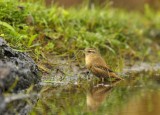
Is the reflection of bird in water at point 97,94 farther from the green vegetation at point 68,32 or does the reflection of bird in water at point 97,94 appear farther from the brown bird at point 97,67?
the green vegetation at point 68,32

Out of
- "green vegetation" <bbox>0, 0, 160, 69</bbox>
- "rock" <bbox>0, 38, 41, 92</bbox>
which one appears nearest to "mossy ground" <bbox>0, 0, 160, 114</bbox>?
"green vegetation" <bbox>0, 0, 160, 69</bbox>

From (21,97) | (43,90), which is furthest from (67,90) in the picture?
(21,97)

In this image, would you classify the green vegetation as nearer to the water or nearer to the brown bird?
the brown bird

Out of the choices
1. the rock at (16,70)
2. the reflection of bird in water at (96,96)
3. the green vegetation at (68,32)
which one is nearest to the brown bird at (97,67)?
the reflection of bird in water at (96,96)

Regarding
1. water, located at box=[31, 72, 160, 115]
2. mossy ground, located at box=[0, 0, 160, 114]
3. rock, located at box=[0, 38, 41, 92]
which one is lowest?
water, located at box=[31, 72, 160, 115]

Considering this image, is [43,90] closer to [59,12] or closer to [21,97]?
[21,97]
